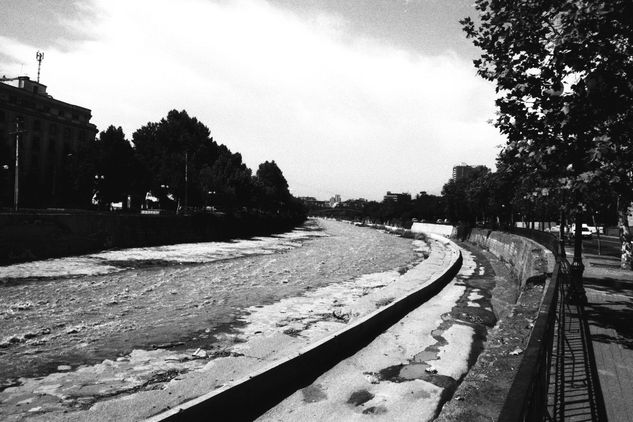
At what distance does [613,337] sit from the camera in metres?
7.25

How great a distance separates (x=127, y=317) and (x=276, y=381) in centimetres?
738

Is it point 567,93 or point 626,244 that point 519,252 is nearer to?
point 626,244

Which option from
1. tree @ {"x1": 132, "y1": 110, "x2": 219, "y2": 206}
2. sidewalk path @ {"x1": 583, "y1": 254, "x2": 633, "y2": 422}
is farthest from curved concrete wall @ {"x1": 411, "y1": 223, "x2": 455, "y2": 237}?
sidewalk path @ {"x1": 583, "y1": 254, "x2": 633, "y2": 422}

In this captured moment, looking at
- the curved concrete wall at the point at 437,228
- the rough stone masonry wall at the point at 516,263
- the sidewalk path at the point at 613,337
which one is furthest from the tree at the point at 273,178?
the sidewalk path at the point at 613,337

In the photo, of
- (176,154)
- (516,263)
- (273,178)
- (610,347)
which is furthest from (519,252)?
(273,178)

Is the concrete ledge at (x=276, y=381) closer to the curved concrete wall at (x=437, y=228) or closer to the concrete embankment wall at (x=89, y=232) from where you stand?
the concrete embankment wall at (x=89, y=232)

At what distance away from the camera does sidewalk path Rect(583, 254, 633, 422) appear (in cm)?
498

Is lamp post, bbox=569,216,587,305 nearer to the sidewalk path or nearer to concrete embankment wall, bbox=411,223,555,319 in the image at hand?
the sidewalk path

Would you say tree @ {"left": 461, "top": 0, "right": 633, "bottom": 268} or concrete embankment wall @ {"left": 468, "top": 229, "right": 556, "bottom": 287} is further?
concrete embankment wall @ {"left": 468, "top": 229, "right": 556, "bottom": 287}

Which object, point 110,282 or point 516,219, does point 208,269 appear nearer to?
point 110,282

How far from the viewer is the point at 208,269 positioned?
74.1ft

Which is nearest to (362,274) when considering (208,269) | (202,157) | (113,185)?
(208,269)

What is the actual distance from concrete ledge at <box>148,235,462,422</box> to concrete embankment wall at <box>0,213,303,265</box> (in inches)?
829

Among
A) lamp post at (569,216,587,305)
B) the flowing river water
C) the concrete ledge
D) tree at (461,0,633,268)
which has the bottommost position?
the flowing river water
